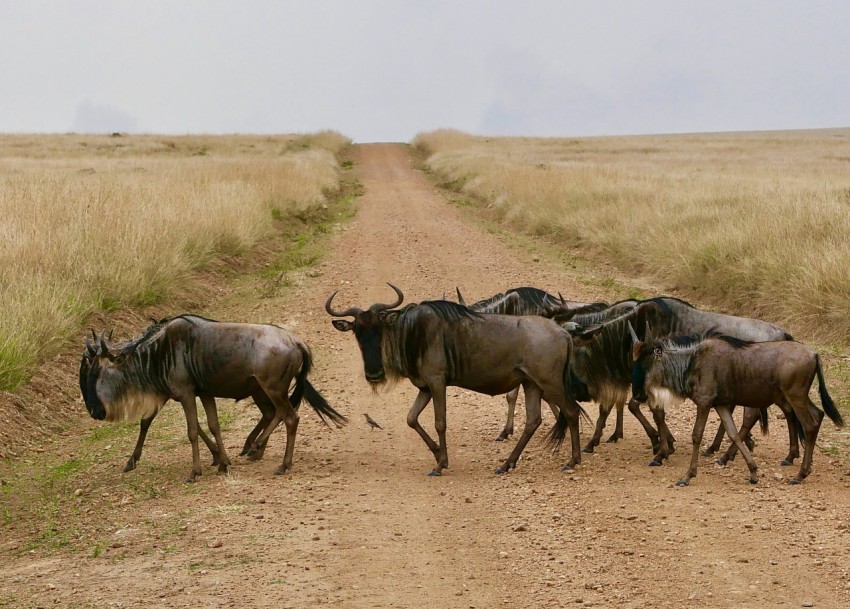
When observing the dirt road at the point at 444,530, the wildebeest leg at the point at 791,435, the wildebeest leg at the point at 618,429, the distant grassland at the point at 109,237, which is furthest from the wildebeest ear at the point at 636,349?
the distant grassland at the point at 109,237

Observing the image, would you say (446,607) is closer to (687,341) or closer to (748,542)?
(748,542)

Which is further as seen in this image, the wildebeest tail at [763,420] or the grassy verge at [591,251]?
the grassy verge at [591,251]

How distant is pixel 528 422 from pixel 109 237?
8242 mm

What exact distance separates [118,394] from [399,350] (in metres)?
2.36

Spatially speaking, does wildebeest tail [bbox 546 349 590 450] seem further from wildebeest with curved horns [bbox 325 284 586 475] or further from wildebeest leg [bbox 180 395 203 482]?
wildebeest leg [bbox 180 395 203 482]

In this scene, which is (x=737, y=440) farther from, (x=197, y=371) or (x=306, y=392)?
(x=197, y=371)

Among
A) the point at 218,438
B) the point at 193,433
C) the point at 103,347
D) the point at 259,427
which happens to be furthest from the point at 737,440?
the point at 103,347

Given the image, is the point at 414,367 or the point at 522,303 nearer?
the point at 414,367

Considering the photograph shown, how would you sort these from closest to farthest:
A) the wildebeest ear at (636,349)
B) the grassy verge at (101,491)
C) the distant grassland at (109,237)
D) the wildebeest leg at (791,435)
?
1. the grassy verge at (101,491)
2. the wildebeest leg at (791,435)
3. the wildebeest ear at (636,349)
4. the distant grassland at (109,237)

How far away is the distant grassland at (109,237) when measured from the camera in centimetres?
1098

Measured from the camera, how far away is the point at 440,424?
26.3ft

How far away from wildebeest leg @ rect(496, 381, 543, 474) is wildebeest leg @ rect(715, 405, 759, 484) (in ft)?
4.69

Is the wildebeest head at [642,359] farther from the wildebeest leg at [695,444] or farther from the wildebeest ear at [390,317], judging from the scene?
the wildebeest ear at [390,317]

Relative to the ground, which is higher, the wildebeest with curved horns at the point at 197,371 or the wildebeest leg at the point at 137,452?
the wildebeest with curved horns at the point at 197,371
